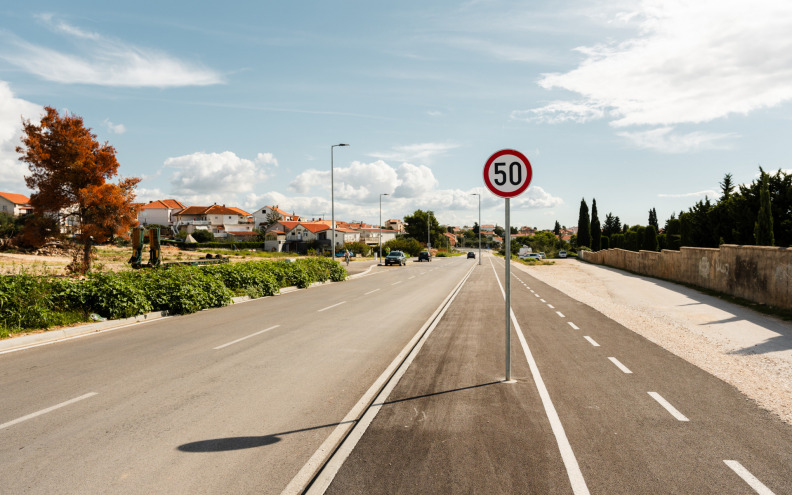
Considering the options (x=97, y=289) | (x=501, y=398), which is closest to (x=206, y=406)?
(x=501, y=398)

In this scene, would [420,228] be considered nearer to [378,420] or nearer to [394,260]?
[394,260]

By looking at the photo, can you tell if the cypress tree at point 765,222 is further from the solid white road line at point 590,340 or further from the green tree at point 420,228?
the green tree at point 420,228

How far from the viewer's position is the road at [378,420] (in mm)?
3814

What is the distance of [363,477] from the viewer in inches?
150

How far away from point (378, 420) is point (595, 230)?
75.2 meters

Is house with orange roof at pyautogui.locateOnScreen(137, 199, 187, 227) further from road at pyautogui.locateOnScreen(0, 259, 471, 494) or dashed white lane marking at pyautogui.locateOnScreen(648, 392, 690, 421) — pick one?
dashed white lane marking at pyautogui.locateOnScreen(648, 392, 690, 421)

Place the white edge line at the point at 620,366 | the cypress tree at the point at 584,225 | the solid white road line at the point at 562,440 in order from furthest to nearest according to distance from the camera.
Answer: the cypress tree at the point at 584,225 < the white edge line at the point at 620,366 < the solid white road line at the point at 562,440

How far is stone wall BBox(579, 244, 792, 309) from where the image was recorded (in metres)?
13.5

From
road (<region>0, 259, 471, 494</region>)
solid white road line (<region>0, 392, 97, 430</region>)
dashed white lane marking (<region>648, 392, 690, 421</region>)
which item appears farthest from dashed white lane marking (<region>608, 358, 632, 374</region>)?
solid white road line (<region>0, 392, 97, 430</region>)

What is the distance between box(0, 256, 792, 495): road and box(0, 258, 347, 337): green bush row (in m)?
1.84

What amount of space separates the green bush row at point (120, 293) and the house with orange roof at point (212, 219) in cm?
11721

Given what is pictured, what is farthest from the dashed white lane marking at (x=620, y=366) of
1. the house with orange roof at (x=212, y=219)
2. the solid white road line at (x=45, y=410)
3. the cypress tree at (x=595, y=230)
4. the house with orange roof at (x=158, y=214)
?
the house with orange roof at (x=158, y=214)

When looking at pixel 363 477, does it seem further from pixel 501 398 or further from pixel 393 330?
pixel 393 330

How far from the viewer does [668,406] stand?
5531mm
